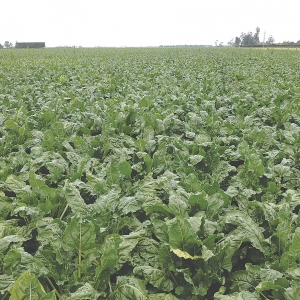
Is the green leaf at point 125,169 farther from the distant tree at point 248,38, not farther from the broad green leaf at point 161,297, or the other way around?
the distant tree at point 248,38

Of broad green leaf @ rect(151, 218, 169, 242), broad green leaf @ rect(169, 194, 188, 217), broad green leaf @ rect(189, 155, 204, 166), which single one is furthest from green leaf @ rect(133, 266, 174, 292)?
broad green leaf @ rect(189, 155, 204, 166)

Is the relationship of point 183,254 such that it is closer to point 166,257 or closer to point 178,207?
point 166,257

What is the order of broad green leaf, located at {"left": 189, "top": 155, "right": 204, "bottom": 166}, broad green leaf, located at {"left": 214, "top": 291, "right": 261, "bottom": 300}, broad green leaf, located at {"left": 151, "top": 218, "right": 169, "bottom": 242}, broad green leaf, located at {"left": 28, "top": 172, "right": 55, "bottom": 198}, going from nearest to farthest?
broad green leaf, located at {"left": 214, "top": 291, "right": 261, "bottom": 300} < broad green leaf, located at {"left": 151, "top": 218, "right": 169, "bottom": 242} < broad green leaf, located at {"left": 28, "top": 172, "right": 55, "bottom": 198} < broad green leaf, located at {"left": 189, "top": 155, "right": 204, "bottom": 166}

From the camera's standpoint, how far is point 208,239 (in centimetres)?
211

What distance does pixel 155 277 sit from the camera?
2.01 m

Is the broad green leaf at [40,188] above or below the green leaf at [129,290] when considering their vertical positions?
above

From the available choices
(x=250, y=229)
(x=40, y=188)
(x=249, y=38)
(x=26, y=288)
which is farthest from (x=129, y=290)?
(x=249, y=38)

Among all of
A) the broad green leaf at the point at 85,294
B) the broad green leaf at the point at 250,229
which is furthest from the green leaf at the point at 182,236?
the broad green leaf at the point at 85,294

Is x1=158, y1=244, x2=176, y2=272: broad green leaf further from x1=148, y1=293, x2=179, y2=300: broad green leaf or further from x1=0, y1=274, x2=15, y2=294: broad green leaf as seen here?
x1=0, y1=274, x2=15, y2=294: broad green leaf

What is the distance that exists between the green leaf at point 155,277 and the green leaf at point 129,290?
72mm

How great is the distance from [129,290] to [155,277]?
0.74ft

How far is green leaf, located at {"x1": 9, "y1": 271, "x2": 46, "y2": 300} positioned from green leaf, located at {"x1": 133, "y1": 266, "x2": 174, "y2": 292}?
0.61 m

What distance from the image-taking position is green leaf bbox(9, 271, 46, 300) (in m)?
1.62

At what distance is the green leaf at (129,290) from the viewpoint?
1825mm
